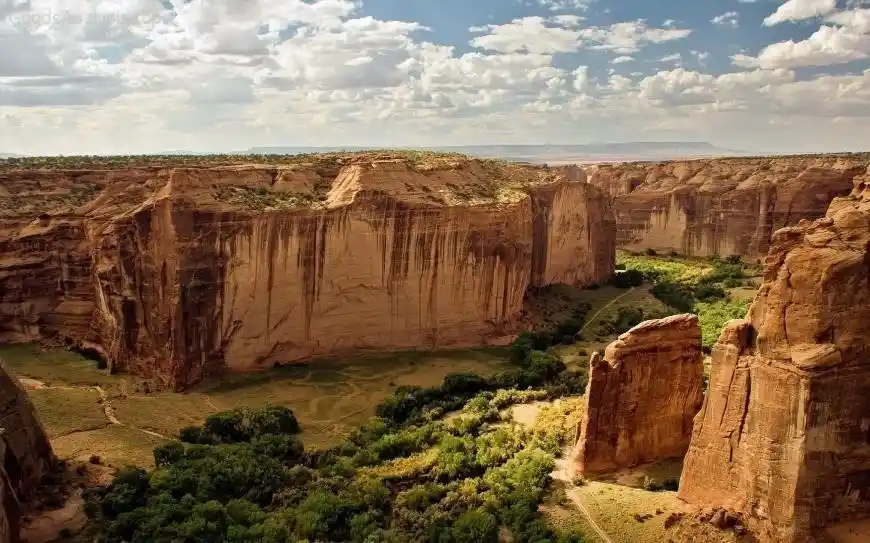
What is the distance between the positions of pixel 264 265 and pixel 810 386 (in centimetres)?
2648

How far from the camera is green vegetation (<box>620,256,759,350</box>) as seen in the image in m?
41.9

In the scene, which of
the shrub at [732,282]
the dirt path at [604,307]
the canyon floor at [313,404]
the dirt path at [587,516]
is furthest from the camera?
the shrub at [732,282]

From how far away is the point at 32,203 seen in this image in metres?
45.8

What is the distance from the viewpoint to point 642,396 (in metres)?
21.2

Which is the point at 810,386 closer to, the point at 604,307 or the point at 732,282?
the point at 604,307

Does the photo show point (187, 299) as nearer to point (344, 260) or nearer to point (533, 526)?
point (344, 260)

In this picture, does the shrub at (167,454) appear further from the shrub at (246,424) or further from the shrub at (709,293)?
the shrub at (709,293)

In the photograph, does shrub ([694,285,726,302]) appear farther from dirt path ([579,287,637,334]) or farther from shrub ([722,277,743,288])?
dirt path ([579,287,637,334])

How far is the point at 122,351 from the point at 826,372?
3122cm

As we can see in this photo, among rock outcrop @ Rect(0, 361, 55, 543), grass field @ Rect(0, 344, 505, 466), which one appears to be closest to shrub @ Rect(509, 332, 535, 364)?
grass field @ Rect(0, 344, 505, 466)

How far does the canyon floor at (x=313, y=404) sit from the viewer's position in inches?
736

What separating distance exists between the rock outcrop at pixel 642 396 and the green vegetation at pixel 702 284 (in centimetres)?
1479

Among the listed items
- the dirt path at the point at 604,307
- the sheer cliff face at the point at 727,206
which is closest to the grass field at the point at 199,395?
the dirt path at the point at 604,307

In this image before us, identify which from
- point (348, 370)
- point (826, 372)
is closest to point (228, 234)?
point (348, 370)
